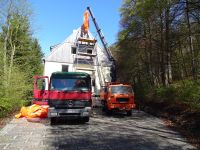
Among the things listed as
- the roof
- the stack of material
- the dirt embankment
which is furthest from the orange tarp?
the roof

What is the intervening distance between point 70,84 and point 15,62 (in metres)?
Result: 14.0

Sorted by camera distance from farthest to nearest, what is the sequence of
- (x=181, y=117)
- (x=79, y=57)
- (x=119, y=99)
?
(x=79, y=57)
(x=119, y=99)
(x=181, y=117)

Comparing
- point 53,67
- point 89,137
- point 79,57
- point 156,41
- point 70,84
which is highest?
point 79,57

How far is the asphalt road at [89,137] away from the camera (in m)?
12.6

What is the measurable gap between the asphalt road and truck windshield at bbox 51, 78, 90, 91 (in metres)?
1.96

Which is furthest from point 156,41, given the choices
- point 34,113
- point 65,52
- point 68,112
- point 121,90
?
point 65,52

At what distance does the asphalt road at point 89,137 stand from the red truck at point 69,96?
723 millimetres

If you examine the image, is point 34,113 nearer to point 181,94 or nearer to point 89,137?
point 89,137

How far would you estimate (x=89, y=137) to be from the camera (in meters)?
14.7

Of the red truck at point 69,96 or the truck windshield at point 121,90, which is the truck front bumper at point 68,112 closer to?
the red truck at point 69,96

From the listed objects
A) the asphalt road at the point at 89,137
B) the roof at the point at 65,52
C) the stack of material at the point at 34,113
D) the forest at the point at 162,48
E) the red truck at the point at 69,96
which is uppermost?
the roof at the point at 65,52

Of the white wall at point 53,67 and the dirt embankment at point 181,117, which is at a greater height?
the white wall at point 53,67

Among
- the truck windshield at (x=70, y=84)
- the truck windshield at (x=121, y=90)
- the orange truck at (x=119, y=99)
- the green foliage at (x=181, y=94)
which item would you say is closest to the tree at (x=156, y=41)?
the green foliage at (x=181, y=94)

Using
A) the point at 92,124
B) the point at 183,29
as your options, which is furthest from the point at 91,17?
the point at 92,124
